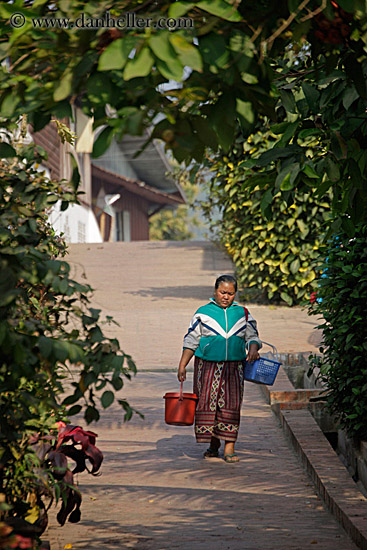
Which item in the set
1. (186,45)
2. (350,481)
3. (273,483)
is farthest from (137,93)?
(273,483)

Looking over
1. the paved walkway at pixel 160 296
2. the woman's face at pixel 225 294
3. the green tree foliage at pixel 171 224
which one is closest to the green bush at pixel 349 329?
the woman's face at pixel 225 294

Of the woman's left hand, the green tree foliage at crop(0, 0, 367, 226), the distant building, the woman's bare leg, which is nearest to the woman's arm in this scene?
the woman's left hand

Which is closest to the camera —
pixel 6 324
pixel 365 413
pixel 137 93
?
pixel 137 93

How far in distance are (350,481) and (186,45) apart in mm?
3824

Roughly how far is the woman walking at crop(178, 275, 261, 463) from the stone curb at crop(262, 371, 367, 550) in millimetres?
572

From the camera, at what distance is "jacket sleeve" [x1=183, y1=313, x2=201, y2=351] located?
20.8ft

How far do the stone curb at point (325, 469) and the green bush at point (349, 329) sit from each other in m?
0.30

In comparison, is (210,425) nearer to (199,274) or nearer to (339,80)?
(339,80)

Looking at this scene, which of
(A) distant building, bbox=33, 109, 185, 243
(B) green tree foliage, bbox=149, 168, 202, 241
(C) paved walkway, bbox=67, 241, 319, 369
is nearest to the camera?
(C) paved walkway, bbox=67, 241, 319, 369

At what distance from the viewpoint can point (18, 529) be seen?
2.96 m

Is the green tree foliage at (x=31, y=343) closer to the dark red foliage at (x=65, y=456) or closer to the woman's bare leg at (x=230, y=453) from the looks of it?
the dark red foliage at (x=65, y=456)

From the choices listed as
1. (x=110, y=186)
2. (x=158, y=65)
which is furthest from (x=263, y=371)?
(x=110, y=186)

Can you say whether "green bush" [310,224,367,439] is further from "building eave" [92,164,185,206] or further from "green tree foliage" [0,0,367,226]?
"building eave" [92,164,185,206]

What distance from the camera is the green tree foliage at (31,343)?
8.34 ft
